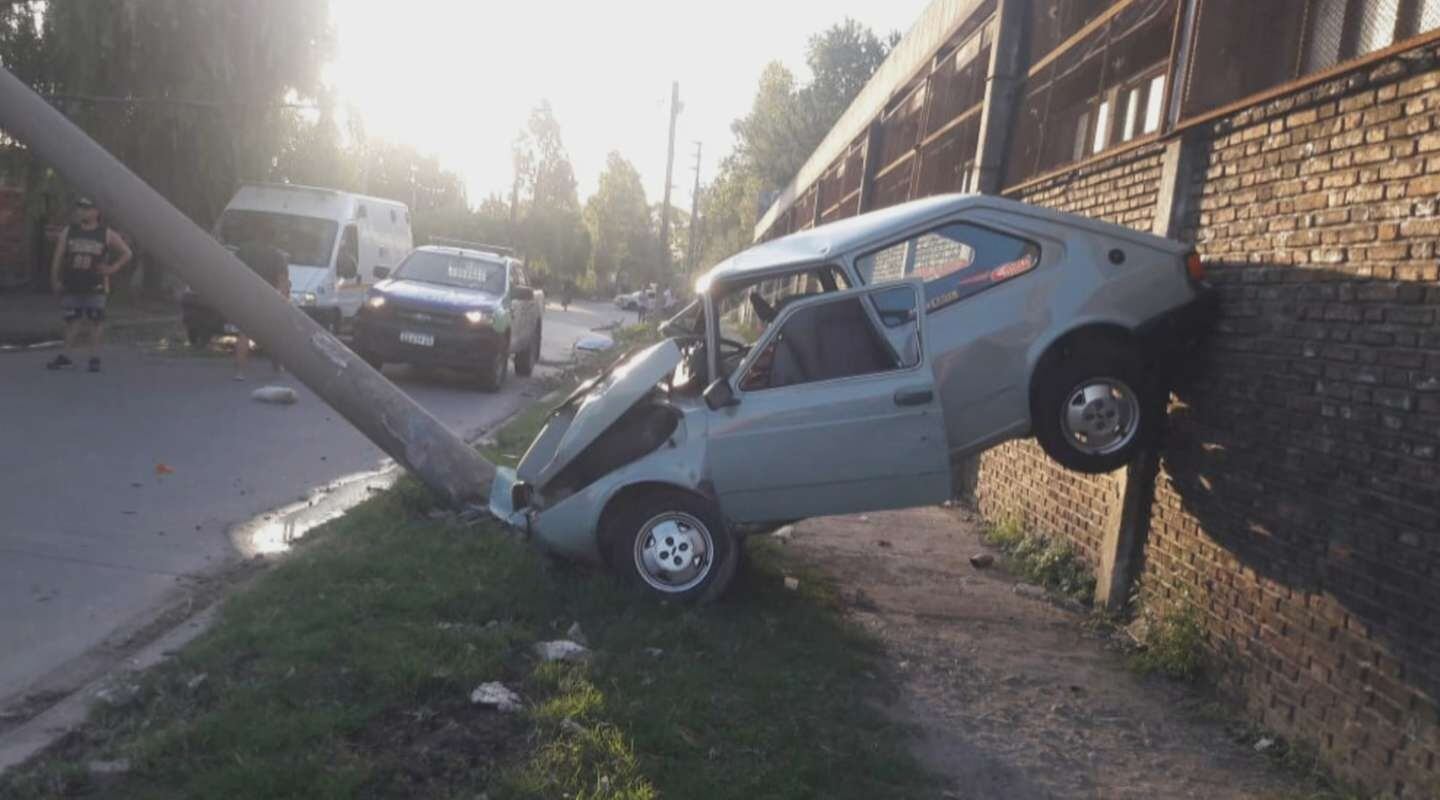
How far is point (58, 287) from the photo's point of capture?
1534 cm

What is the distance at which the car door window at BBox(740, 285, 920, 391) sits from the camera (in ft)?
22.9

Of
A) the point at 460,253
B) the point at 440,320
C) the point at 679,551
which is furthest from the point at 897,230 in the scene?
the point at 460,253

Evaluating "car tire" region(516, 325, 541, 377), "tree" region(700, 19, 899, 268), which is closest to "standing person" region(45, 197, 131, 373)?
"car tire" region(516, 325, 541, 377)

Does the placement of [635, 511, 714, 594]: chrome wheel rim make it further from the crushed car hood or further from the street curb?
the street curb

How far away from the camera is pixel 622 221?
98125mm

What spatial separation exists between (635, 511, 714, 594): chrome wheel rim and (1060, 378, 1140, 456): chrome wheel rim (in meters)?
1.98

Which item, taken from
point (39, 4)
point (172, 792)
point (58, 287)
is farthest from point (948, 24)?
point (39, 4)

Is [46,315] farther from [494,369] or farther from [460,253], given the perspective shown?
[494,369]

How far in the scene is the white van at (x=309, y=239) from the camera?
20.2 meters

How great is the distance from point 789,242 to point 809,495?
1.76m

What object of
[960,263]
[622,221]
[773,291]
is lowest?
[773,291]

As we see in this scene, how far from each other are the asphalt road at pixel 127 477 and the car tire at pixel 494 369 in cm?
72

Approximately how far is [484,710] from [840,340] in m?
2.87

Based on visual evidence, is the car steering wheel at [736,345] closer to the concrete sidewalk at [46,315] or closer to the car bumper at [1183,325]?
the car bumper at [1183,325]
